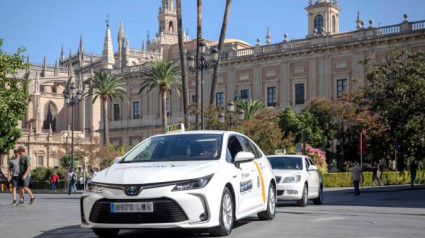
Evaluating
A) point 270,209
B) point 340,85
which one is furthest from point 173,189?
point 340,85

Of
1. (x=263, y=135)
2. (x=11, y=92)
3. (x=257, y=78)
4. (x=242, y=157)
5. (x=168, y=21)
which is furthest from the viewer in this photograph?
(x=168, y=21)

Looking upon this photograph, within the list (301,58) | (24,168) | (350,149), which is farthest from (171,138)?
(301,58)

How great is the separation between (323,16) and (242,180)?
6899 centimetres

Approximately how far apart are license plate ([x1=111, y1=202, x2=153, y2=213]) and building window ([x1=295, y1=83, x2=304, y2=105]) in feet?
158

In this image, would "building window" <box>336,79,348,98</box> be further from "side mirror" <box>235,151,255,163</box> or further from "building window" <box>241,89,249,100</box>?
"side mirror" <box>235,151,255,163</box>

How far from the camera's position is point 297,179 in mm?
15211

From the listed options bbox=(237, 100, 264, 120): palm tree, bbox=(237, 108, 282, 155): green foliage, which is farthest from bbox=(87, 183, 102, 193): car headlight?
bbox=(237, 100, 264, 120): palm tree

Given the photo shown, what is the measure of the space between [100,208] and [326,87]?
153 ft

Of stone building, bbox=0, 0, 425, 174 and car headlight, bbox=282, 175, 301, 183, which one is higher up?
stone building, bbox=0, 0, 425, 174

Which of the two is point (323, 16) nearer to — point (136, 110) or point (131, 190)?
point (136, 110)

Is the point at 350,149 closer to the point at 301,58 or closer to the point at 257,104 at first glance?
the point at 257,104

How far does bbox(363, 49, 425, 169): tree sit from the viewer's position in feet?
112

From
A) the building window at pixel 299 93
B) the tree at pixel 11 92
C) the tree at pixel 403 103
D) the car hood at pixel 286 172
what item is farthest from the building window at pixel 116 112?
the car hood at pixel 286 172

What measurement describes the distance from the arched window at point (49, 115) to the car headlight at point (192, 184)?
8850 cm
